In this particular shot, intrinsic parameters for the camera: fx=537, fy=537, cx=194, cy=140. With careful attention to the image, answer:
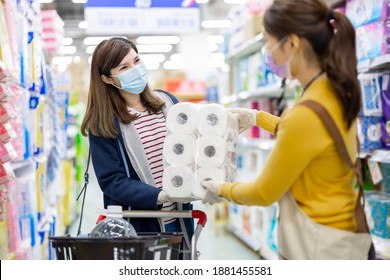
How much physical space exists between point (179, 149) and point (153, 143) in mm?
344

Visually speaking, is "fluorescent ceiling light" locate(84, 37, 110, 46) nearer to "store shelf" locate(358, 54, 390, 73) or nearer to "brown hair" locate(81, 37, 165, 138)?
"store shelf" locate(358, 54, 390, 73)

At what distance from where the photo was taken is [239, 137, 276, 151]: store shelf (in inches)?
203

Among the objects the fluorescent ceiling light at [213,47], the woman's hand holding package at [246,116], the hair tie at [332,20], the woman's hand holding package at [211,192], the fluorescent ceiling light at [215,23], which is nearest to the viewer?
the hair tie at [332,20]

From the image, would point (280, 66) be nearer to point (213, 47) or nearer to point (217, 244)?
point (217, 244)

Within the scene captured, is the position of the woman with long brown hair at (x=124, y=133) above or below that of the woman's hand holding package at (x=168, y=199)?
above

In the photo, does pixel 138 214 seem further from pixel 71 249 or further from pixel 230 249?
pixel 230 249

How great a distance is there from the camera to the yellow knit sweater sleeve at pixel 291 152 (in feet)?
5.12

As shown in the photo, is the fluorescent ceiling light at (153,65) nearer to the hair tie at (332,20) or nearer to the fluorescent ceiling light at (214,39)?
the fluorescent ceiling light at (214,39)

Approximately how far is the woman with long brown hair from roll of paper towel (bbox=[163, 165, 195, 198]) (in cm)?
20

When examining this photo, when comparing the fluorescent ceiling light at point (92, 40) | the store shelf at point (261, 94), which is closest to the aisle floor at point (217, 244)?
the store shelf at point (261, 94)

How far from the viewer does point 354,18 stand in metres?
3.26

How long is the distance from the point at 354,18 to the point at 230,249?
3.39 m


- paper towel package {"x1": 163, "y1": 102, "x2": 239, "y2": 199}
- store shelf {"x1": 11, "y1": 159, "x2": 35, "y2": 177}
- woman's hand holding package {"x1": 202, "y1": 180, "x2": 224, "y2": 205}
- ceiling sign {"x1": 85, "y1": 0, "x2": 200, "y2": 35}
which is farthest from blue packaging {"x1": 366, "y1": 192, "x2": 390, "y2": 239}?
ceiling sign {"x1": 85, "y1": 0, "x2": 200, "y2": 35}

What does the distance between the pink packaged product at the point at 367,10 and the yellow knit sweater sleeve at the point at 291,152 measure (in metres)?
1.61
